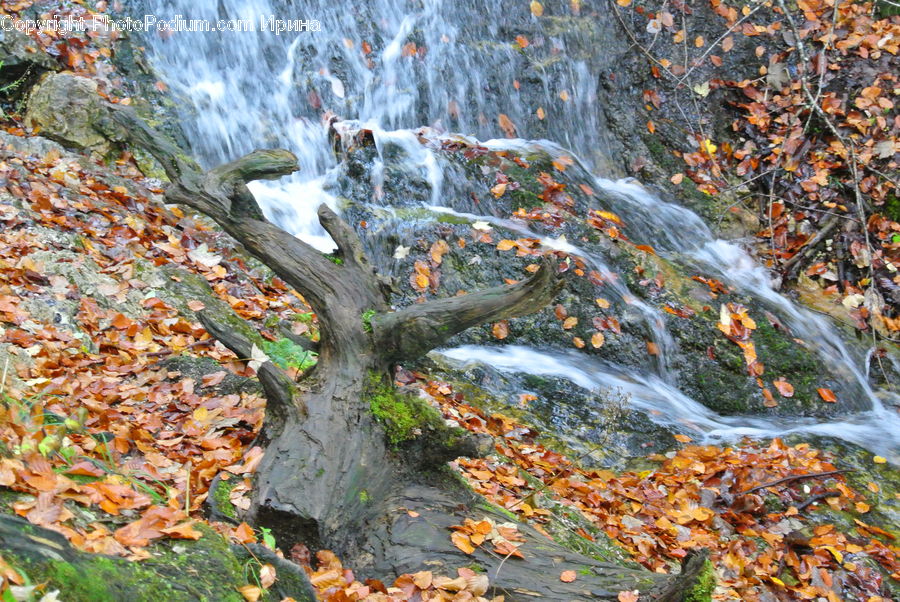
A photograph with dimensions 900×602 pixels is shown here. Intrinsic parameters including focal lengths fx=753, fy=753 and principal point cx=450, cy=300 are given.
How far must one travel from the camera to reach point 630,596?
262 centimetres

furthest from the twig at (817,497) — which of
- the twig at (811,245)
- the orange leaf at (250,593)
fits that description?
the orange leaf at (250,593)

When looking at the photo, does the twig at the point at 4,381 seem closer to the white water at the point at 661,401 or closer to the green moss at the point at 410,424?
the green moss at the point at 410,424

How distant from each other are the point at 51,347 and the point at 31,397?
0.70 metres

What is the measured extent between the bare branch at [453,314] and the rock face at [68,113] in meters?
4.35

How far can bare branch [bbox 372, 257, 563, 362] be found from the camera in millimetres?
3045

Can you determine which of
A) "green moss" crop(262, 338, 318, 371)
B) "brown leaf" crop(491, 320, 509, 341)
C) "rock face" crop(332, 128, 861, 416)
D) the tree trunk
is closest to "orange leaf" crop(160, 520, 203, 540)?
the tree trunk

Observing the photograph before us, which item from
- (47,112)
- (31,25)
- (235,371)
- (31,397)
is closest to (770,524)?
(235,371)

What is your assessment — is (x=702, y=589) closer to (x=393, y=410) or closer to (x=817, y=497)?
(x=393, y=410)

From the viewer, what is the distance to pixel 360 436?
3.03 metres

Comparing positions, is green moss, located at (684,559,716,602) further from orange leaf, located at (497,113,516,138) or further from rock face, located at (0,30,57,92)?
orange leaf, located at (497,113,516,138)

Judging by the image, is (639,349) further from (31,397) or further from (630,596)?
(31,397)

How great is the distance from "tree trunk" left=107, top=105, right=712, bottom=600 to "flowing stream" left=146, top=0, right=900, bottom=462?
2543mm

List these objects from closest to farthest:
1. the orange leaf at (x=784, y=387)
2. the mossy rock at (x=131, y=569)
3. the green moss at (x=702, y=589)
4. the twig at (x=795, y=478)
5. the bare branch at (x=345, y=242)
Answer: the mossy rock at (x=131, y=569) < the green moss at (x=702, y=589) < the bare branch at (x=345, y=242) < the twig at (x=795, y=478) < the orange leaf at (x=784, y=387)

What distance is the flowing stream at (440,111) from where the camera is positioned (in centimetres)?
598
